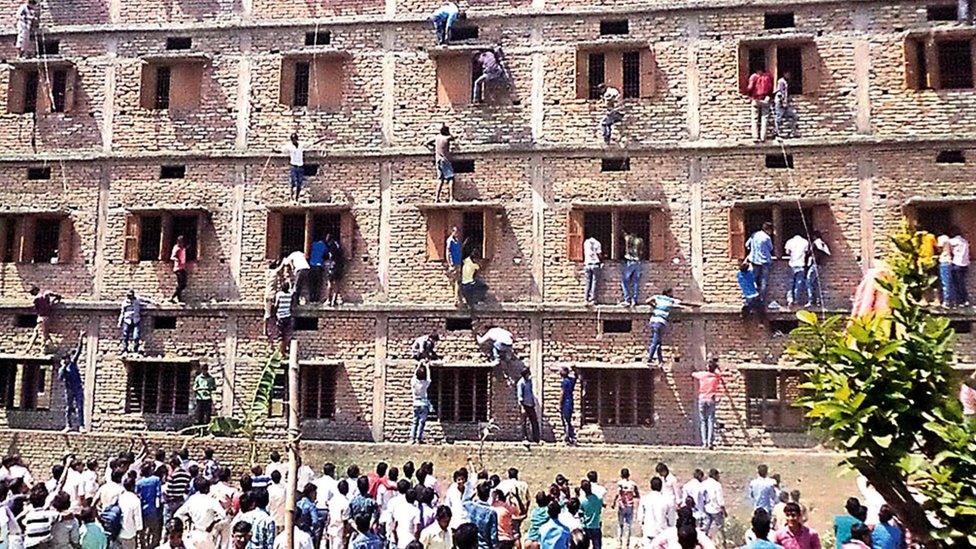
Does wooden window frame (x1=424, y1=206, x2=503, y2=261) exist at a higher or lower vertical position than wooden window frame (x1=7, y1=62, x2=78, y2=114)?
lower

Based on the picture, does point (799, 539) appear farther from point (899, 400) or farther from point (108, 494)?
point (108, 494)

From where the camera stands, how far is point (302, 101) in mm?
19078

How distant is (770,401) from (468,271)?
640 centimetres

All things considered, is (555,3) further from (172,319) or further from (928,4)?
(172,319)

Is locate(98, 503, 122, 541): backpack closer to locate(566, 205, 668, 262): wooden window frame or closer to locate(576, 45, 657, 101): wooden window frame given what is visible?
locate(566, 205, 668, 262): wooden window frame

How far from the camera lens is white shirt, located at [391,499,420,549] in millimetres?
9211

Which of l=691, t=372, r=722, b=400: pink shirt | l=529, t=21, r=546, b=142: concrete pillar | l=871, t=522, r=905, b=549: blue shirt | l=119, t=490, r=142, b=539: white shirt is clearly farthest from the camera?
l=529, t=21, r=546, b=142: concrete pillar

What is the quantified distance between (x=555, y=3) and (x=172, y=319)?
10.7 metres

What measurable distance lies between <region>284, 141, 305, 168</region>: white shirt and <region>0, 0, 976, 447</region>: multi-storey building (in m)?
0.26

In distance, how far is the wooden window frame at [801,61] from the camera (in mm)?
17281

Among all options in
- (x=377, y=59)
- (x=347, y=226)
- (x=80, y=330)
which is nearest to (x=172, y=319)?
(x=80, y=330)

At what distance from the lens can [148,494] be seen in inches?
445

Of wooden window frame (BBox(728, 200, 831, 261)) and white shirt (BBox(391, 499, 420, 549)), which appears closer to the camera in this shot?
white shirt (BBox(391, 499, 420, 549))

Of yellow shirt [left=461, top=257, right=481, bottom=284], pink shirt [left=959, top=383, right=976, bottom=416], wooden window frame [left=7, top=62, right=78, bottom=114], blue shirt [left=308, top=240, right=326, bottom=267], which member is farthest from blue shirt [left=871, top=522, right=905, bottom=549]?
wooden window frame [left=7, top=62, right=78, bottom=114]
